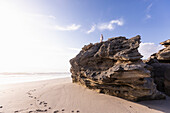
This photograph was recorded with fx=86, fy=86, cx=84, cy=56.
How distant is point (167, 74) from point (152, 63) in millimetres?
2470

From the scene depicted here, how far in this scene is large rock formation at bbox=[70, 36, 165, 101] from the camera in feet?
18.6

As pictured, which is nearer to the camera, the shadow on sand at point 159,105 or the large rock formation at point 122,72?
the shadow on sand at point 159,105

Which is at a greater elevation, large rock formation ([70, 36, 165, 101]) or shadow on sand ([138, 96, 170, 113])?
large rock formation ([70, 36, 165, 101])

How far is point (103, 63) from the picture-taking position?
800 centimetres

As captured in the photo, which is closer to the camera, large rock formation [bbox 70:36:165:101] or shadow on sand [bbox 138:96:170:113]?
shadow on sand [bbox 138:96:170:113]

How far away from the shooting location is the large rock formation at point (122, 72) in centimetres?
566

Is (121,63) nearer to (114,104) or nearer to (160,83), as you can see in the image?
(114,104)

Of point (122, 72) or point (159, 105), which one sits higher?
point (122, 72)

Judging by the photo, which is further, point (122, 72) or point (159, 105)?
point (122, 72)

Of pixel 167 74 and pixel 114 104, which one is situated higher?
pixel 167 74

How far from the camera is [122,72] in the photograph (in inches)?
235

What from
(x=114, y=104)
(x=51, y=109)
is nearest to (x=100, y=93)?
(x=114, y=104)

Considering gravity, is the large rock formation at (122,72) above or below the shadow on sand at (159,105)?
above

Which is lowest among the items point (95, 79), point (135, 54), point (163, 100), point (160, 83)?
point (163, 100)
